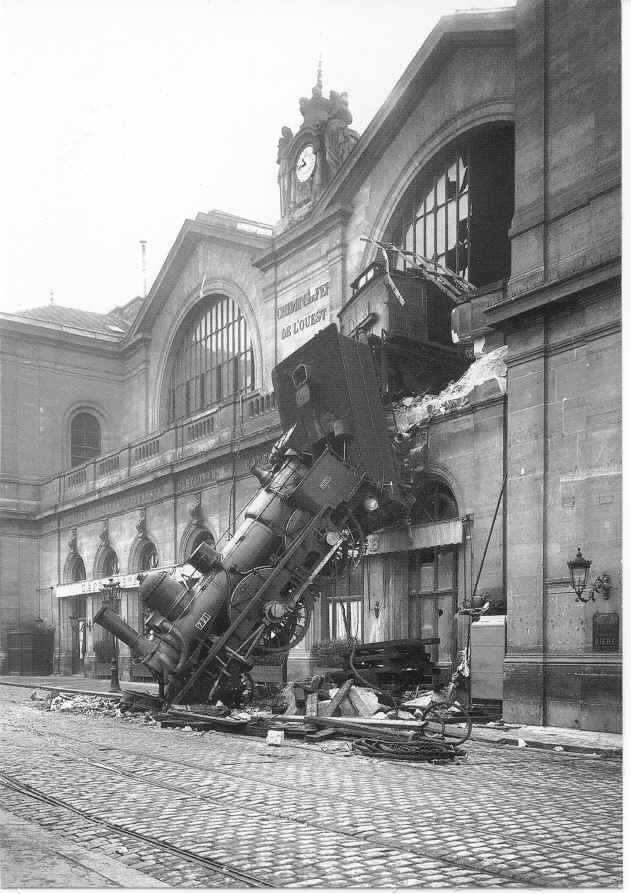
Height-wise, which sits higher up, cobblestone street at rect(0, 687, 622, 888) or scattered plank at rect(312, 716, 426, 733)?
cobblestone street at rect(0, 687, 622, 888)

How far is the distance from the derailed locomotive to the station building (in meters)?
1.50

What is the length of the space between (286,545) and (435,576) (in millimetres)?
3958

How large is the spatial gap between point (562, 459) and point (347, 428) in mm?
3844

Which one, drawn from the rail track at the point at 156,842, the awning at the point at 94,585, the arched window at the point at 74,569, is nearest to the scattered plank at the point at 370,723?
the rail track at the point at 156,842

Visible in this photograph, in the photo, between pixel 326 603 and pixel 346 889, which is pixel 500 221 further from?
pixel 346 889

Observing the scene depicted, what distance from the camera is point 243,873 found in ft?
20.9

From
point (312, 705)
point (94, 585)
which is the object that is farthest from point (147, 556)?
point (312, 705)

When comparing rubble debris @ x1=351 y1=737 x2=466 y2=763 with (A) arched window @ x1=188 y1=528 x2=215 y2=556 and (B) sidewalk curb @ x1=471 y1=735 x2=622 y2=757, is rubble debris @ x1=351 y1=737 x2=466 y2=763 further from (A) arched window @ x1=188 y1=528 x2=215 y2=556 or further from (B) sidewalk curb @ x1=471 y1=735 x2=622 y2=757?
(A) arched window @ x1=188 y1=528 x2=215 y2=556

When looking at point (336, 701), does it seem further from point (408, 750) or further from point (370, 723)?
point (408, 750)

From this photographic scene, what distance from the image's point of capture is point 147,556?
33.3 metres

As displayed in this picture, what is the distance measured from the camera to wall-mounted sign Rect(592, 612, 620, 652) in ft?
47.3

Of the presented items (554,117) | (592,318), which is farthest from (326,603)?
(554,117)

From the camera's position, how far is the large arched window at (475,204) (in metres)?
21.7

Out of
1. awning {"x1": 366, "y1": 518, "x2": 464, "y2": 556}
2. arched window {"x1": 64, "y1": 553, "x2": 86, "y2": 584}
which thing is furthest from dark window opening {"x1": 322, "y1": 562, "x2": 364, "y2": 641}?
arched window {"x1": 64, "y1": 553, "x2": 86, "y2": 584}
